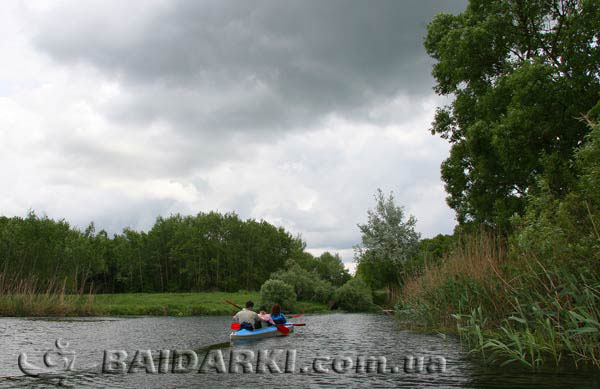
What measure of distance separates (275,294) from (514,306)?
3809 cm

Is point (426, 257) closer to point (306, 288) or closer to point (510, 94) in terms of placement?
point (510, 94)

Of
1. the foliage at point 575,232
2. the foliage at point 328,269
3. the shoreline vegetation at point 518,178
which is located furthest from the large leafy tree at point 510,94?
the foliage at point 328,269

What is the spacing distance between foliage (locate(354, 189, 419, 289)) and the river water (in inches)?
1210

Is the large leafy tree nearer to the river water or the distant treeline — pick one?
the river water

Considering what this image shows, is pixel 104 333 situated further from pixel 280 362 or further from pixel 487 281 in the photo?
pixel 487 281

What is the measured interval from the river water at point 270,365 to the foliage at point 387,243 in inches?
1210

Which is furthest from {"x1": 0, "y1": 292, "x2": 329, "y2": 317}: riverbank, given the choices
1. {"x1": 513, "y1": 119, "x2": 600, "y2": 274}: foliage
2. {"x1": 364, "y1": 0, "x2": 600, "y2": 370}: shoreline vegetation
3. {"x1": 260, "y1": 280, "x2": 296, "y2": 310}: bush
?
{"x1": 513, "y1": 119, "x2": 600, "y2": 274}: foliage

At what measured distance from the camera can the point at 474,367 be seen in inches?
517

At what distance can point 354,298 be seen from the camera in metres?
58.0

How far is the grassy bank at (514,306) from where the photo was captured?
37.7 ft

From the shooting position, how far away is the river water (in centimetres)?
1161

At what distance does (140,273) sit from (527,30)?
8302 centimetres

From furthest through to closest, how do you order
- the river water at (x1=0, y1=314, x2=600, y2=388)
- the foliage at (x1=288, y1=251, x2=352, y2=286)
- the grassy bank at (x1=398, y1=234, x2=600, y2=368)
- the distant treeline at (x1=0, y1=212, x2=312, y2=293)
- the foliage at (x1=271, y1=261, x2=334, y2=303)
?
the distant treeline at (x1=0, y1=212, x2=312, y2=293) → the foliage at (x1=288, y1=251, x2=352, y2=286) → the foliage at (x1=271, y1=261, x2=334, y2=303) → the river water at (x1=0, y1=314, x2=600, y2=388) → the grassy bank at (x1=398, y1=234, x2=600, y2=368)

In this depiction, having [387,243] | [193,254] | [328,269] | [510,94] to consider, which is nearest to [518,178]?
[510,94]
